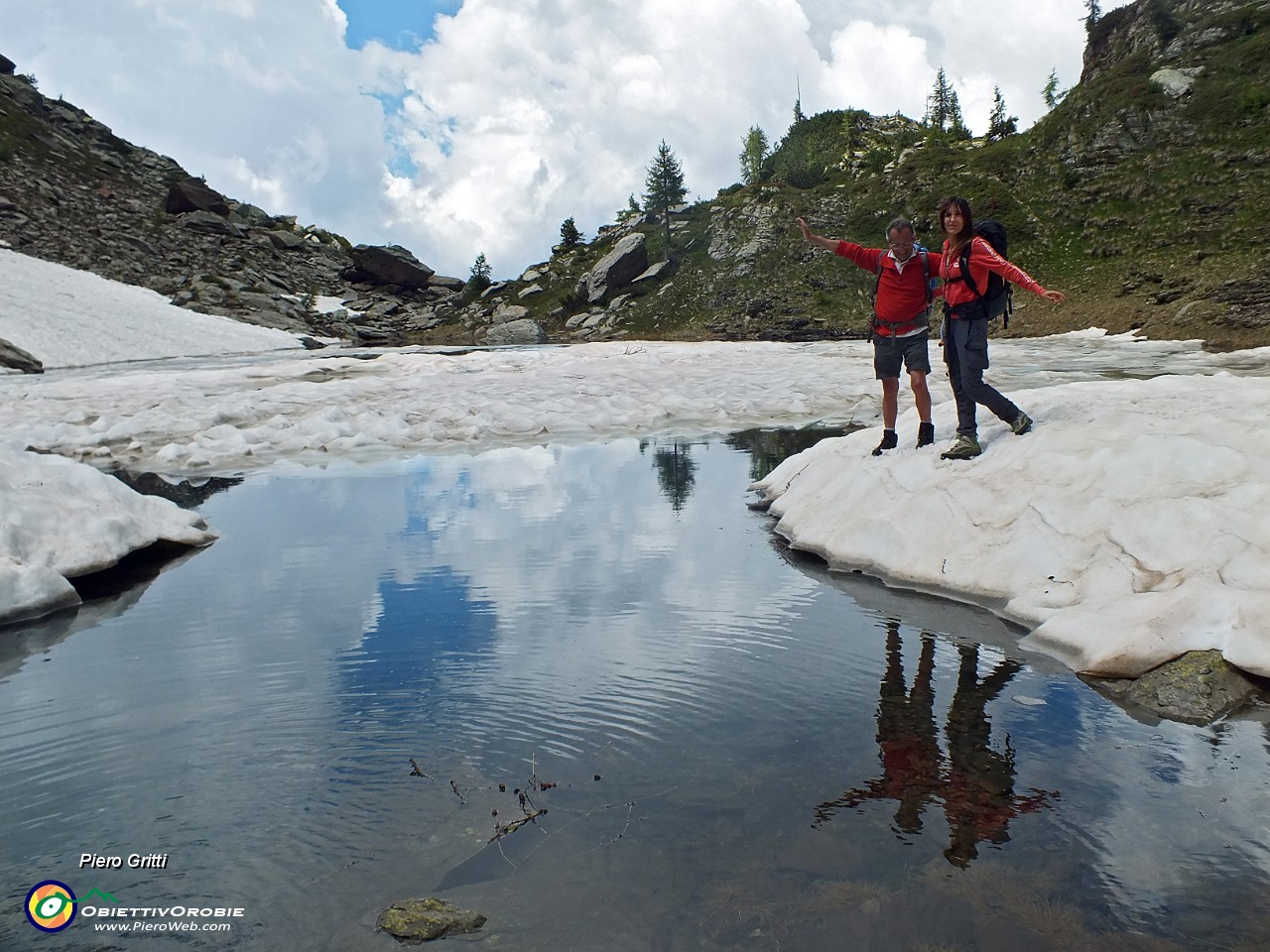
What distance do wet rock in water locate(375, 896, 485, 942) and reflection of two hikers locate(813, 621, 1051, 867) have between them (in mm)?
1453

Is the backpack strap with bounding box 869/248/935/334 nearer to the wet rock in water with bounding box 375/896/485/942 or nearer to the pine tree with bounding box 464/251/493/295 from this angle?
the wet rock in water with bounding box 375/896/485/942

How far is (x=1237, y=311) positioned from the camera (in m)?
30.5

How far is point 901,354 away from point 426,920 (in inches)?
292

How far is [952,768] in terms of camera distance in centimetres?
372

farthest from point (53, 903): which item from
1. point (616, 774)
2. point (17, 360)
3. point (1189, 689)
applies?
point (17, 360)

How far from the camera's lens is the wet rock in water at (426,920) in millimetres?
2748

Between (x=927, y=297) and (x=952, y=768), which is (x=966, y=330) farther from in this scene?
(x=952, y=768)

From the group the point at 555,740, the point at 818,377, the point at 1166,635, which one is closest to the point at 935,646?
the point at 1166,635

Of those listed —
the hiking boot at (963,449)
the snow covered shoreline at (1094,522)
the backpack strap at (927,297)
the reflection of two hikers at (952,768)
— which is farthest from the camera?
the backpack strap at (927,297)

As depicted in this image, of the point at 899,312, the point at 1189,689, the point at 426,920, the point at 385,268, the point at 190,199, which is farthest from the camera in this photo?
the point at 385,268

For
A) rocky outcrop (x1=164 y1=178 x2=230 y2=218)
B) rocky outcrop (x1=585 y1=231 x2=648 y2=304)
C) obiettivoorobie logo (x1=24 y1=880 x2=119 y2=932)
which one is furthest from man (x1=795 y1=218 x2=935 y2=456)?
rocky outcrop (x1=164 y1=178 x2=230 y2=218)

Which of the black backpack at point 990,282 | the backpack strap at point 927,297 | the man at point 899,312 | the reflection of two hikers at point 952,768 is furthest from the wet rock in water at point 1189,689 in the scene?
the backpack strap at point 927,297

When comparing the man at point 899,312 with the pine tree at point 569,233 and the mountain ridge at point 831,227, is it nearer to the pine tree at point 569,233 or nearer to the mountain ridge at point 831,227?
the mountain ridge at point 831,227

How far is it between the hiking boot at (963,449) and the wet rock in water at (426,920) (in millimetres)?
6268
